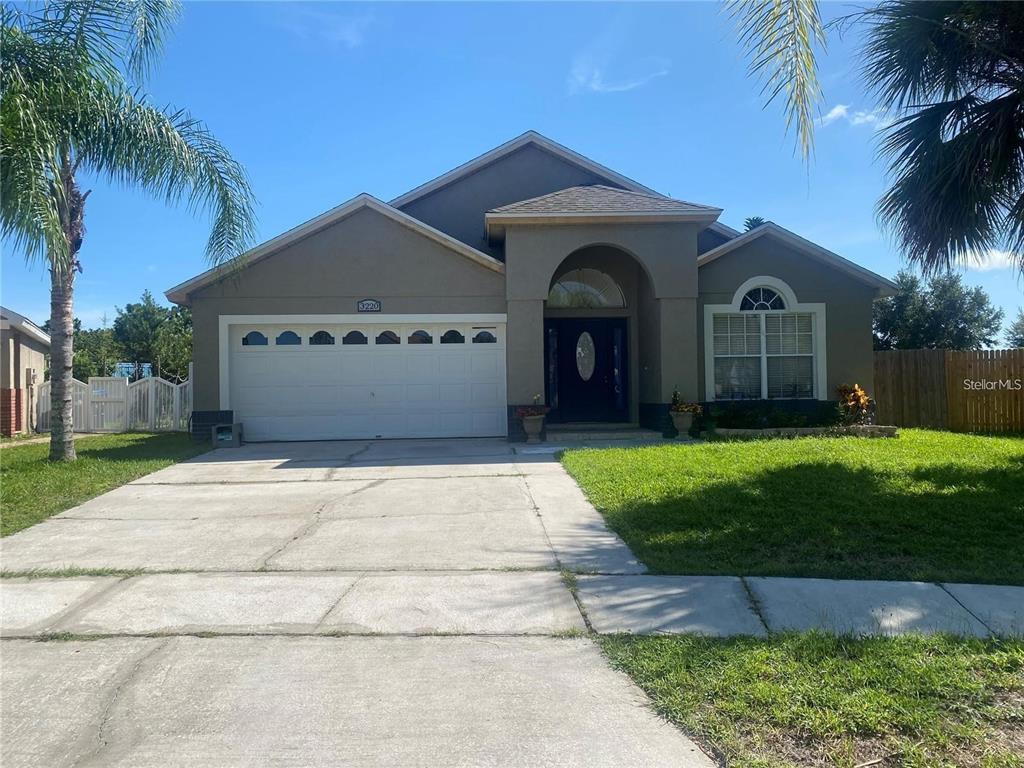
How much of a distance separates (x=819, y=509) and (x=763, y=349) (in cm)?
797

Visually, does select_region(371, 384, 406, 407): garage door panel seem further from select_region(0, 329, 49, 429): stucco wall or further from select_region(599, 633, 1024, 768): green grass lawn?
select_region(0, 329, 49, 429): stucco wall

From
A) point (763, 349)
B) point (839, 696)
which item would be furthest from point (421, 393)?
point (839, 696)

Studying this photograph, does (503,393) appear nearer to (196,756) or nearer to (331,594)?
(331,594)

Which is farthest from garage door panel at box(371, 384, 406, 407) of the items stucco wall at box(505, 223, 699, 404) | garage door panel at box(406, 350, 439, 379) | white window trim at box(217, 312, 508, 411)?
stucco wall at box(505, 223, 699, 404)

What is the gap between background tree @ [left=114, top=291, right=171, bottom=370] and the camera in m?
36.3

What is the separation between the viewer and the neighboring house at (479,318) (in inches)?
555

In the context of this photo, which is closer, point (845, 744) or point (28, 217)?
point (845, 744)

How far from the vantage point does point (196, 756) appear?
3381mm

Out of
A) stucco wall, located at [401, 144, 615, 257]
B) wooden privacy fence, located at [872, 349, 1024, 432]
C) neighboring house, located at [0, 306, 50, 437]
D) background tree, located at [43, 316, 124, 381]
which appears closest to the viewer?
wooden privacy fence, located at [872, 349, 1024, 432]

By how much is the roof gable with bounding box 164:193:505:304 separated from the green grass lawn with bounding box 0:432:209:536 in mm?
3091

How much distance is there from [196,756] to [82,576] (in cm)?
349

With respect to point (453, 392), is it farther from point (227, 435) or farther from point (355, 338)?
point (227, 435)

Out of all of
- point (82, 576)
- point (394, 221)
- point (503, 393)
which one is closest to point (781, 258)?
point (503, 393)

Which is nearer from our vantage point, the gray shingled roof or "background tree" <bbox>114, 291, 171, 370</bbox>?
the gray shingled roof
